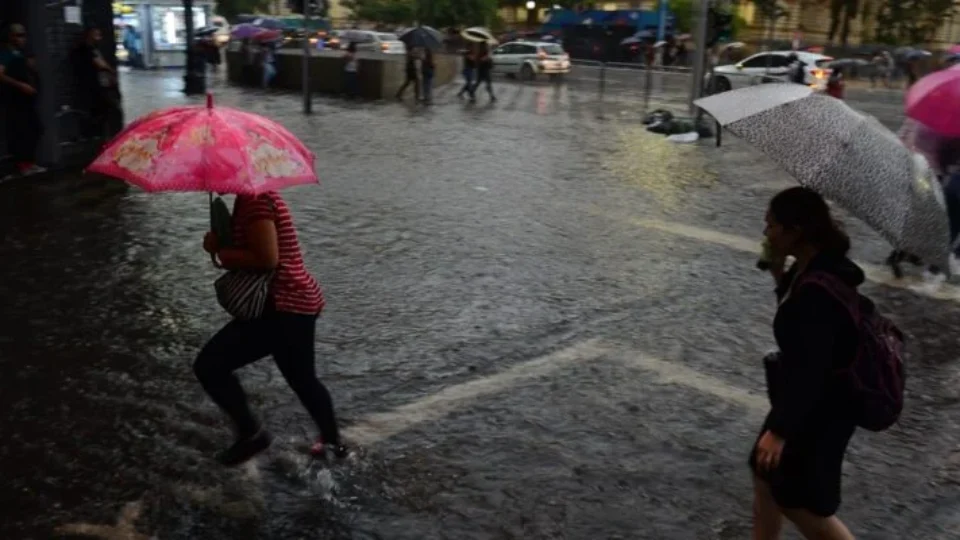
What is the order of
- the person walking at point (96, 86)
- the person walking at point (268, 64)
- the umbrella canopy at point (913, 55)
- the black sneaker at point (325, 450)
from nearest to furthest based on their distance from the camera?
the black sneaker at point (325, 450) → the person walking at point (96, 86) → the person walking at point (268, 64) → the umbrella canopy at point (913, 55)

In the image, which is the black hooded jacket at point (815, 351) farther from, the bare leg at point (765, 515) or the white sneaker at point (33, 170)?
the white sneaker at point (33, 170)

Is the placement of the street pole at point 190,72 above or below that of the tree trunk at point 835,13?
below

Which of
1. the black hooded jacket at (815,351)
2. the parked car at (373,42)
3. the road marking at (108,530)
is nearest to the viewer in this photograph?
the black hooded jacket at (815,351)

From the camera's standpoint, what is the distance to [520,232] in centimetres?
947

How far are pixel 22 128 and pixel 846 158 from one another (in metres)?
10.5

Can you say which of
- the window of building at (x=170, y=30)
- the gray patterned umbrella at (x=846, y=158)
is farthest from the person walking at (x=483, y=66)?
the gray patterned umbrella at (x=846, y=158)

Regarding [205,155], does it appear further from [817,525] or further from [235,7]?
[235,7]

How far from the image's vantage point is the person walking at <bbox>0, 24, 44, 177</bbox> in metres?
10.7

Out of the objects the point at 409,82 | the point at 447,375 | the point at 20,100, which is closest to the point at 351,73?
the point at 409,82

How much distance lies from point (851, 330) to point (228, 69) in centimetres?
2916

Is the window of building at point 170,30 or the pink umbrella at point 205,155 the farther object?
the window of building at point 170,30

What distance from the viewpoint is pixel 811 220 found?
2979 mm

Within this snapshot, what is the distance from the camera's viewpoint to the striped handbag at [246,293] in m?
3.96

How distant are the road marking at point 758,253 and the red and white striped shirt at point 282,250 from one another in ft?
17.3
